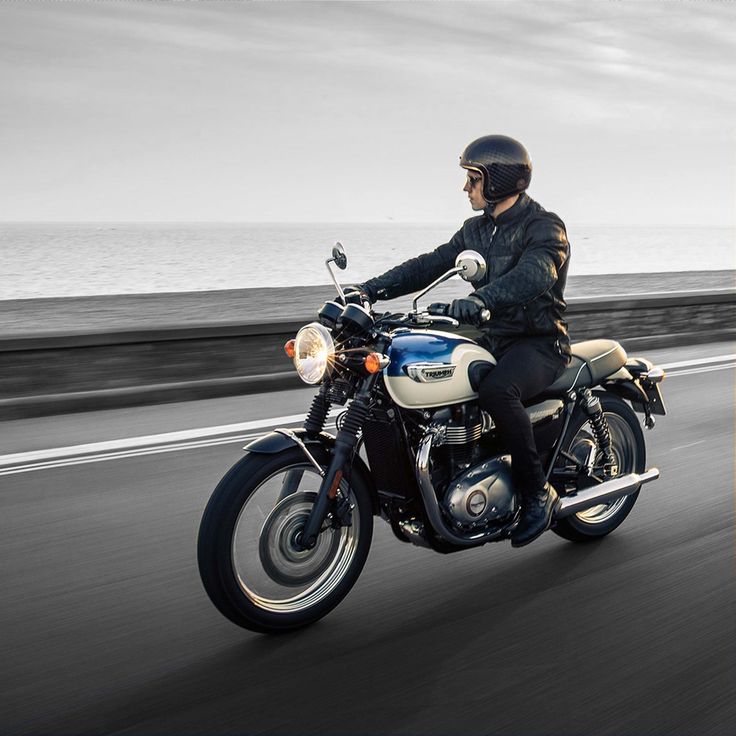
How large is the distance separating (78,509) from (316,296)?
11.7 m

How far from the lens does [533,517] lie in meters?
4.29

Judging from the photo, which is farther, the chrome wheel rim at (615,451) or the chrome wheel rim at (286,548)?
the chrome wheel rim at (615,451)

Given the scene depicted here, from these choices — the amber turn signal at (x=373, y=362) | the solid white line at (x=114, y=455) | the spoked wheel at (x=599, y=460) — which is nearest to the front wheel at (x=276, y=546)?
the amber turn signal at (x=373, y=362)

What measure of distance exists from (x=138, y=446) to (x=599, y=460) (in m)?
3.38

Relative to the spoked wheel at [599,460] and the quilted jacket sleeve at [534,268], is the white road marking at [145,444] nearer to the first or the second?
the spoked wheel at [599,460]

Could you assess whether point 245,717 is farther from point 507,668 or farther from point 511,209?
point 511,209

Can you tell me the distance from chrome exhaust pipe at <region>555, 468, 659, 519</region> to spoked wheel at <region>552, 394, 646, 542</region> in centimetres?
7

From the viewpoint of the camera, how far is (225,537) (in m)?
3.61

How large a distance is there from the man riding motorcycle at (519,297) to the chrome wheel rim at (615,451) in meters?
0.52

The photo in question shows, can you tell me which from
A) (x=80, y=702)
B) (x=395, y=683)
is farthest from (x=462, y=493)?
(x=80, y=702)

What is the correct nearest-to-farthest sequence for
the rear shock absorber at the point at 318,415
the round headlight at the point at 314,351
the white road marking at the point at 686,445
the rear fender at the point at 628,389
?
the round headlight at the point at 314,351 → the rear shock absorber at the point at 318,415 → the rear fender at the point at 628,389 → the white road marking at the point at 686,445

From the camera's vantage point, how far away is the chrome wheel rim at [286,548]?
12.3ft

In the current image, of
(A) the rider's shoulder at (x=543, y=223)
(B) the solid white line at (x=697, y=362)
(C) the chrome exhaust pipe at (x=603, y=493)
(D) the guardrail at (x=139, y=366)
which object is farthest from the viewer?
(B) the solid white line at (x=697, y=362)

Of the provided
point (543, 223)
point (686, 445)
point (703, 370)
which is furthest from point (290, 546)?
point (703, 370)
